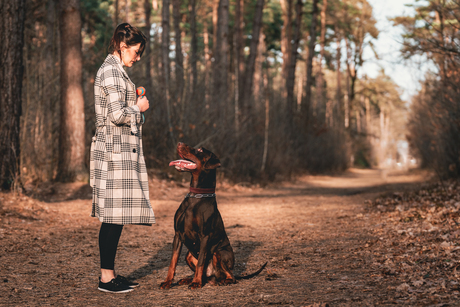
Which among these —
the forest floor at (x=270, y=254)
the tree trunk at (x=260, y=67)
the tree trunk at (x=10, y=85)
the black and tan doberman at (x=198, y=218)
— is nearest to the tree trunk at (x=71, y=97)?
the forest floor at (x=270, y=254)

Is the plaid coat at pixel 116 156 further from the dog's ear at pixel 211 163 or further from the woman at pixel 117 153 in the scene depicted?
the dog's ear at pixel 211 163

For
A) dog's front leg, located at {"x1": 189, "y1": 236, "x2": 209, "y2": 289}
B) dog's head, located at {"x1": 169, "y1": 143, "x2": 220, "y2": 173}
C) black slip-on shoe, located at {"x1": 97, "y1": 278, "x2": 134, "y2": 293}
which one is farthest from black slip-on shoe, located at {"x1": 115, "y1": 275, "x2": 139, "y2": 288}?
dog's head, located at {"x1": 169, "y1": 143, "x2": 220, "y2": 173}

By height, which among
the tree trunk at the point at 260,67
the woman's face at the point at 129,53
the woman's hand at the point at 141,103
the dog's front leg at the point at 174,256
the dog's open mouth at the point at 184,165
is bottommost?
the dog's front leg at the point at 174,256

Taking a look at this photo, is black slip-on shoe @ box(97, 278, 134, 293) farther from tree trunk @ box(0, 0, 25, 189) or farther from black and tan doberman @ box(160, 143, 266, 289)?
tree trunk @ box(0, 0, 25, 189)

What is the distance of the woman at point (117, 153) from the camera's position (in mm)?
3756

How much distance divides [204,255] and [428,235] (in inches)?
138

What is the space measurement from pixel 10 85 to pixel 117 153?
539 centimetres

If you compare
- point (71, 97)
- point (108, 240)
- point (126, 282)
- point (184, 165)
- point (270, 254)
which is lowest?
point (270, 254)

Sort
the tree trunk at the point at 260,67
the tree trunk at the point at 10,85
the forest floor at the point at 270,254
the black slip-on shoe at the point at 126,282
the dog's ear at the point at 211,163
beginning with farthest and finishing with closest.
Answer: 1. the tree trunk at the point at 260,67
2. the tree trunk at the point at 10,85
3. the black slip-on shoe at the point at 126,282
4. the dog's ear at the point at 211,163
5. the forest floor at the point at 270,254

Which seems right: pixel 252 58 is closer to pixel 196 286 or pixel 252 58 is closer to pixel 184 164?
pixel 184 164

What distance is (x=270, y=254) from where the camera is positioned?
227 inches

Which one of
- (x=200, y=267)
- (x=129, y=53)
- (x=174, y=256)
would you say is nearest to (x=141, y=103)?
(x=129, y=53)

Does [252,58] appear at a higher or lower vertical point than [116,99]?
higher

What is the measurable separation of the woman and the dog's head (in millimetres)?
401
